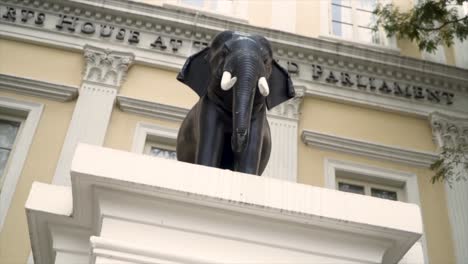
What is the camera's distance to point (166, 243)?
2.12 metres

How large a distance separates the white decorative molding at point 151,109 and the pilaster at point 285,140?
1619 mm

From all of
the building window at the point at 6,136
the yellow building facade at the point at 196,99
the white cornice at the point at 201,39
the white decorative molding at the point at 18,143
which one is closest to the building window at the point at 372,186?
the yellow building facade at the point at 196,99

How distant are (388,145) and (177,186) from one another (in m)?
8.50

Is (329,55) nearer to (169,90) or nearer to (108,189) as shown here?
(169,90)

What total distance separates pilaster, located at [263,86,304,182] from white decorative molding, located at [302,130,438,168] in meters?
0.29

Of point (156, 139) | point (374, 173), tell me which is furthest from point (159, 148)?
point (374, 173)

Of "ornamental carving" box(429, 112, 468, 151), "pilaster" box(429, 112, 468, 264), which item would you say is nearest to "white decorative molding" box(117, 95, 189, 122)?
"pilaster" box(429, 112, 468, 264)

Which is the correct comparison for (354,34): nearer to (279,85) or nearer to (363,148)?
(363,148)

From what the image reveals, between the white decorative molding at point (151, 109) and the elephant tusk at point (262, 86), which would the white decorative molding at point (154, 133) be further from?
the elephant tusk at point (262, 86)

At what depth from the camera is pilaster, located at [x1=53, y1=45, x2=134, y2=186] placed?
29.1 ft

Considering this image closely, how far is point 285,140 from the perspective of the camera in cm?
973

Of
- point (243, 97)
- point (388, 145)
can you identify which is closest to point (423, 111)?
point (388, 145)

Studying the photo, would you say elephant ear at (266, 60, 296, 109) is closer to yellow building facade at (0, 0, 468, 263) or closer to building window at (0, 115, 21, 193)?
yellow building facade at (0, 0, 468, 263)

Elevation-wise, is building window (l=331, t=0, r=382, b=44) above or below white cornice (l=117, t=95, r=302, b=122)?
above
